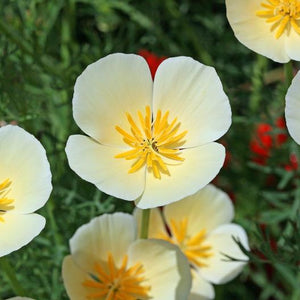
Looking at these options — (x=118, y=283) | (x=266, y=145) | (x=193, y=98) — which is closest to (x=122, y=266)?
(x=118, y=283)

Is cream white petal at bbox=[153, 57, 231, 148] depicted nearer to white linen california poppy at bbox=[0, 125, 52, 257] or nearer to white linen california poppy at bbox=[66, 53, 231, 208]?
white linen california poppy at bbox=[66, 53, 231, 208]

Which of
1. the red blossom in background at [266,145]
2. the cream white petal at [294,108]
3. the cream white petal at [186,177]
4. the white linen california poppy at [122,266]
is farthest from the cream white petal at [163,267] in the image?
the red blossom in background at [266,145]

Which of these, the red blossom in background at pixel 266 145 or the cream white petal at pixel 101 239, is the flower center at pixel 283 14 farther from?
the red blossom in background at pixel 266 145

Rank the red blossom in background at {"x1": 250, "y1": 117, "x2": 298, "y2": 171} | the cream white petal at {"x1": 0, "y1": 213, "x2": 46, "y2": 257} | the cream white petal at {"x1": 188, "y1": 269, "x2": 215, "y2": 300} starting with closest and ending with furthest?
the cream white petal at {"x1": 0, "y1": 213, "x2": 46, "y2": 257}, the cream white petal at {"x1": 188, "y1": 269, "x2": 215, "y2": 300}, the red blossom in background at {"x1": 250, "y1": 117, "x2": 298, "y2": 171}

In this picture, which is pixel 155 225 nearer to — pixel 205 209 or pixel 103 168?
pixel 205 209

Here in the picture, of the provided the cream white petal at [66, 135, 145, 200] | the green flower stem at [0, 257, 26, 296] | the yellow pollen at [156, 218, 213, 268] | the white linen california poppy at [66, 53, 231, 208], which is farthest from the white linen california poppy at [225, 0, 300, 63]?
the green flower stem at [0, 257, 26, 296]

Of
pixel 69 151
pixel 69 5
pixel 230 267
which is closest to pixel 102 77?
pixel 69 151
